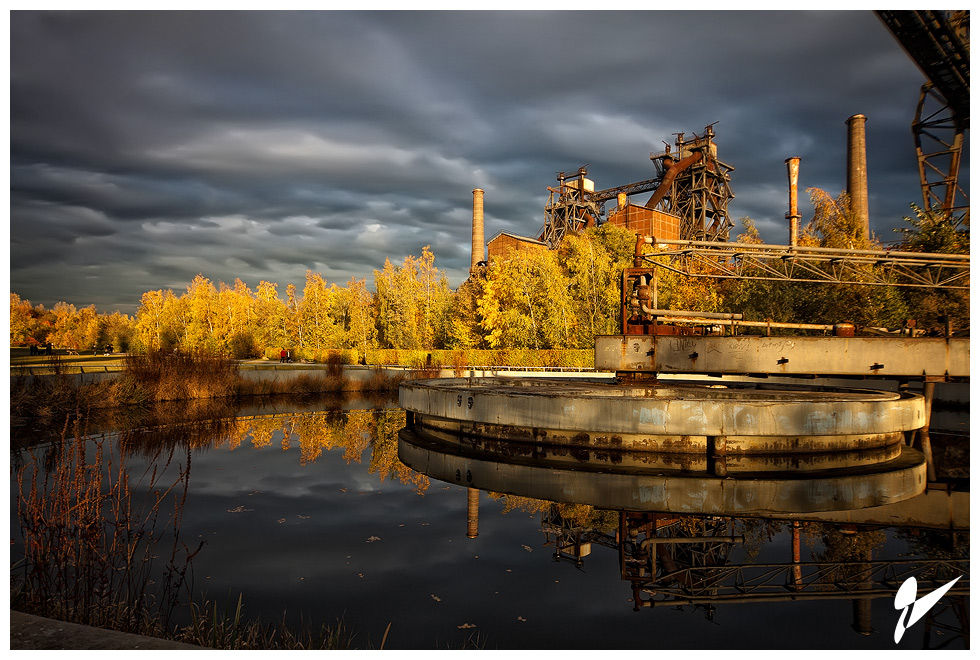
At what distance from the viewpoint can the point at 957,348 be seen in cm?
1277

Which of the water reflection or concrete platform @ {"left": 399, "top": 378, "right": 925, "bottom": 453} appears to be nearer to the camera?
the water reflection

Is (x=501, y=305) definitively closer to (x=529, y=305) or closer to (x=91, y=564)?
(x=529, y=305)

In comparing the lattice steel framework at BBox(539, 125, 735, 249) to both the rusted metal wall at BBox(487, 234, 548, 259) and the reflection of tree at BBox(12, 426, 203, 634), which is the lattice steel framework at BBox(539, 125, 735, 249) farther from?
the reflection of tree at BBox(12, 426, 203, 634)

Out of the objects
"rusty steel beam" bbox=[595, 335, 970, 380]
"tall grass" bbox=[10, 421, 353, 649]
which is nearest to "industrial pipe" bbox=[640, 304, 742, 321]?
"rusty steel beam" bbox=[595, 335, 970, 380]

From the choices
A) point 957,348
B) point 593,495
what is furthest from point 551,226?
point 593,495

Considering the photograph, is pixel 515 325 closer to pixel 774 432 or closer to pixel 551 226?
pixel 551 226

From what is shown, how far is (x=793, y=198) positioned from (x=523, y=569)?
39181mm

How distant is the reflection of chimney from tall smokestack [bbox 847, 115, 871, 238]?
3751cm

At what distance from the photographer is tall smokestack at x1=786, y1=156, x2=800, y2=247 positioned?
3666 cm

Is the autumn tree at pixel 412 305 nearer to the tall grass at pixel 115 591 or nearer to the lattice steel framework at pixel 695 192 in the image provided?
the lattice steel framework at pixel 695 192

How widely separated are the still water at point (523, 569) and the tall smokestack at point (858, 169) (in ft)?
118
